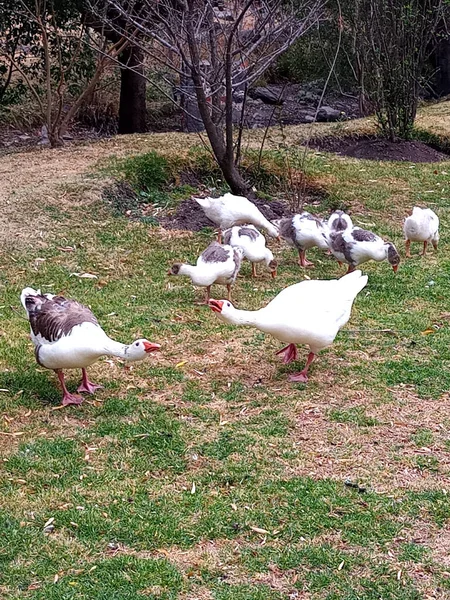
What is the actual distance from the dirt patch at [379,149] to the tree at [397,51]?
231mm

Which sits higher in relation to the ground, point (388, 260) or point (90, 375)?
point (388, 260)

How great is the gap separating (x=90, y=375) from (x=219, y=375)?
0.92 m

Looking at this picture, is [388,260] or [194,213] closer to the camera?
[388,260]

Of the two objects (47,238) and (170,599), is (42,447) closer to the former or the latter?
(170,599)

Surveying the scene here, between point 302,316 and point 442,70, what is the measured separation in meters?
12.7

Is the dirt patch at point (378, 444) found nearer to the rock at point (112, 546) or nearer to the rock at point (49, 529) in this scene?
the rock at point (112, 546)

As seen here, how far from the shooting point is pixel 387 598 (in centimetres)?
353

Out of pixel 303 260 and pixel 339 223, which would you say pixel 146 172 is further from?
pixel 339 223

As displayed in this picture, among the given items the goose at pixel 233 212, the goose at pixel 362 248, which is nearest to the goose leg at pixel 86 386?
the goose at pixel 362 248

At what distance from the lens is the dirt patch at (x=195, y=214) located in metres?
9.07

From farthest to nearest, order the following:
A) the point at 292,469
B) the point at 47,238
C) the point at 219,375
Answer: the point at 47,238 < the point at 219,375 < the point at 292,469

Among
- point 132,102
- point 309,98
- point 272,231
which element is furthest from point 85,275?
point 309,98

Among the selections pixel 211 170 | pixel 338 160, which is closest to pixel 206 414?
pixel 211 170

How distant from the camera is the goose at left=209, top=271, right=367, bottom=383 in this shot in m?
5.35
